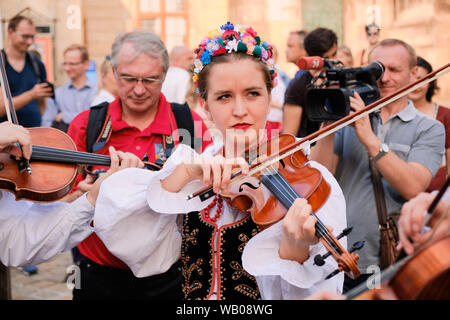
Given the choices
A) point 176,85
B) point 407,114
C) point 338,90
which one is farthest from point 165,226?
point 176,85

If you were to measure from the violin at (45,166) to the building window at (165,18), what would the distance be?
31.3ft

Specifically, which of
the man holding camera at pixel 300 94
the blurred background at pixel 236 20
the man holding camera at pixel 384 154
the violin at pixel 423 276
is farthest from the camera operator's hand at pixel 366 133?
the blurred background at pixel 236 20

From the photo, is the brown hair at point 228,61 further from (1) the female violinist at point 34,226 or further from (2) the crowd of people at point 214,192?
(1) the female violinist at point 34,226

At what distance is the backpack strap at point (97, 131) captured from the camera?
247cm

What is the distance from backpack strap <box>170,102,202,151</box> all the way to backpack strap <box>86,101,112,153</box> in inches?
13.0

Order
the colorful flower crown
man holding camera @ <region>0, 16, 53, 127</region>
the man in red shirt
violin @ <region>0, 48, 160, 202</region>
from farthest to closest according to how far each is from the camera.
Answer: man holding camera @ <region>0, 16, 53, 127</region>, the man in red shirt, violin @ <region>0, 48, 160, 202</region>, the colorful flower crown

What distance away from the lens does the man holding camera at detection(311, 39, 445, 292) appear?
239 centimetres

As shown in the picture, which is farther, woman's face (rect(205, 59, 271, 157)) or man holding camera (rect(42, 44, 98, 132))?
man holding camera (rect(42, 44, 98, 132))

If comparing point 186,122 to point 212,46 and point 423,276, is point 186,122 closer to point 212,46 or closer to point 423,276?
point 212,46

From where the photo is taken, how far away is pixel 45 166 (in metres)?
2.21

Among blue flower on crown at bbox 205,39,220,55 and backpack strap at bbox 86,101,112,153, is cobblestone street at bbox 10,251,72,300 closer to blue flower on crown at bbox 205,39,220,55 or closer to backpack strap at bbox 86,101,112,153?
backpack strap at bbox 86,101,112,153

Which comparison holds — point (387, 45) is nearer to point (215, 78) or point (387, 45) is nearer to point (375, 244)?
point (375, 244)

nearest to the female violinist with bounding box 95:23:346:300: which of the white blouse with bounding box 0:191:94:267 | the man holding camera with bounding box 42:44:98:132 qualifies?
the white blouse with bounding box 0:191:94:267

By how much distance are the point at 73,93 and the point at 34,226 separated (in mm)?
3902
